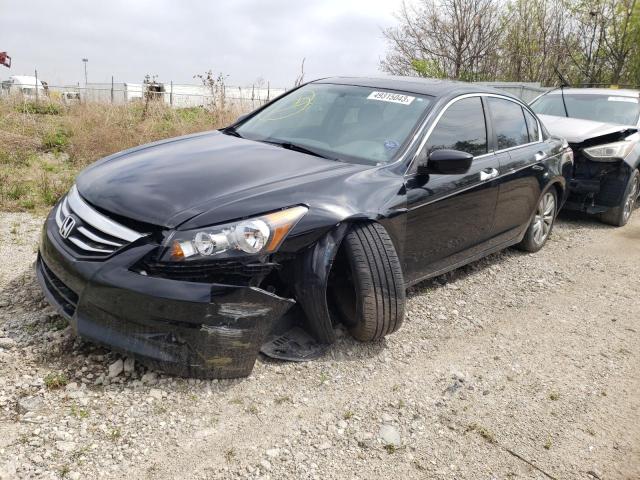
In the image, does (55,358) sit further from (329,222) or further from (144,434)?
(329,222)

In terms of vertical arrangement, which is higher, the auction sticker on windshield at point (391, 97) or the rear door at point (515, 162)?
the auction sticker on windshield at point (391, 97)

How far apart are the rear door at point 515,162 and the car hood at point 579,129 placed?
1690mm

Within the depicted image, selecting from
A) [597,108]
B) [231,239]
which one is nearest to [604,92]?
[597,108]

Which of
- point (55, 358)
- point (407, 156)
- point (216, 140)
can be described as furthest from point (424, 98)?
point (55, 358)

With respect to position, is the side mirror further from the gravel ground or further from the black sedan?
the gravel ground

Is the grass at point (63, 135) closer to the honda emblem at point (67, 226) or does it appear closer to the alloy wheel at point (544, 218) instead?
the honda emblem at point (67, 226)

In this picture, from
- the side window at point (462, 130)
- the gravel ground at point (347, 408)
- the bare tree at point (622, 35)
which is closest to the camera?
the gravel ground at point (347, 408)

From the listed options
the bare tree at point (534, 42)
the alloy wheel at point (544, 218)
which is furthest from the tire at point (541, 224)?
the bare tree at point (534, 42)

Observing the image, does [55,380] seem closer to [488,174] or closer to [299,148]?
[299,148]

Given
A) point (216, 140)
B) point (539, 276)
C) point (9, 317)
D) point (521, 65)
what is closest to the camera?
point (9, 317)

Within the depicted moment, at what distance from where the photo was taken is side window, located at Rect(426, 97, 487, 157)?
11.8ft

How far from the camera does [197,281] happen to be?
95.7 inches

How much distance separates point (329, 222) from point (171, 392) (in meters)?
1.10

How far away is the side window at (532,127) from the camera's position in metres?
4.91
